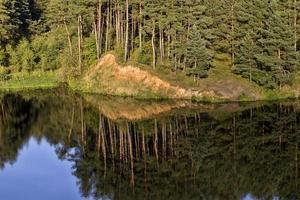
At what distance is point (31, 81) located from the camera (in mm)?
69688

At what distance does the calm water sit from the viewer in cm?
2444

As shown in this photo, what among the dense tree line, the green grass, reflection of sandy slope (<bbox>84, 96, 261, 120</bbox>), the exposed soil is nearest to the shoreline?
the green grass

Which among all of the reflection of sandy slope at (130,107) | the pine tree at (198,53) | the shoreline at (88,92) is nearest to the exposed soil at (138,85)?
the shoreline at (88,92)

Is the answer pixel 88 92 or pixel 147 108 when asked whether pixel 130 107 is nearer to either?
pixel 147 108

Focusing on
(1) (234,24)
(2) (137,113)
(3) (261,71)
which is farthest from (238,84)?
(2) (137,113)

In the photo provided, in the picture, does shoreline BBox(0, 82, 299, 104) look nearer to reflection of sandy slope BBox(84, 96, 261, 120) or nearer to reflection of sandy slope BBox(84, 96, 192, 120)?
reflection of sandy slope BBox(84, 96, 261, 120)

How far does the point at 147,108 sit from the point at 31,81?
28.8 m

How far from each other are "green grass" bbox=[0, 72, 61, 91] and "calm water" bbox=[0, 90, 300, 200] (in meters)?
15.8

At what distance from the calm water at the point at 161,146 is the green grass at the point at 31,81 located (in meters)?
15.8

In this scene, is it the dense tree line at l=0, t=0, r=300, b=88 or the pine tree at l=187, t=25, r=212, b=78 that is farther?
the pine tree at l=187, t=25, r=212, b=78

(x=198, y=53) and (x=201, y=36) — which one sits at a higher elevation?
(x=201, y=36)

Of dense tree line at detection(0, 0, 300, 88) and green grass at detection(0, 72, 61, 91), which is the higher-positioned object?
dense tree line at detection(0, 0, 300, 88)

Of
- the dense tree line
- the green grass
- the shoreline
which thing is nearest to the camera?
the shoreline

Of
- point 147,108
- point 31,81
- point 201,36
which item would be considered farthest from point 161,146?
point 31,81
